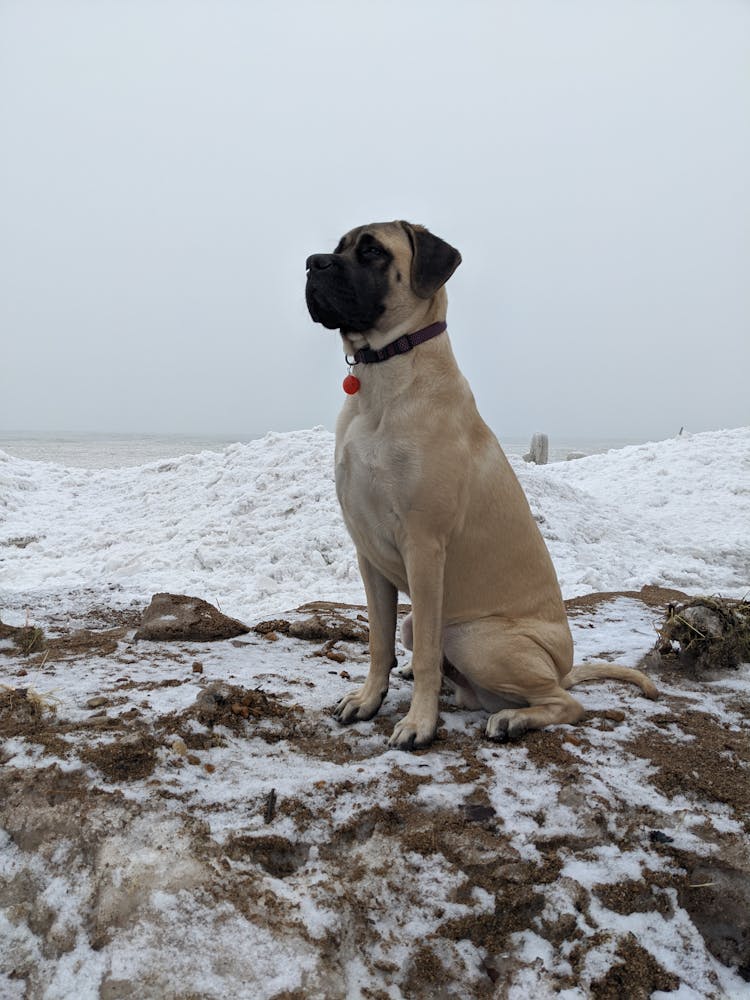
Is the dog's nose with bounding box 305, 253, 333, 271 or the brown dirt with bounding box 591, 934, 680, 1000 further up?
the dog's nose with bounding box 305, 253, 333, 271

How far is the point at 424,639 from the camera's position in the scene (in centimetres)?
291

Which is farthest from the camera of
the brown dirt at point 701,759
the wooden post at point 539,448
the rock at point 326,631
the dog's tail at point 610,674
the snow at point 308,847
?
the wooden post at point 539,448

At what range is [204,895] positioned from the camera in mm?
1903

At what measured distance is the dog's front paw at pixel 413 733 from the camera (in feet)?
9.26

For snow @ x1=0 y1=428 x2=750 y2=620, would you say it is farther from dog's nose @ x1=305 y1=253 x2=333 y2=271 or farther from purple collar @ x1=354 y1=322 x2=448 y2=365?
dog's nose @ x1=305 y1=253 x2=333 y2=271

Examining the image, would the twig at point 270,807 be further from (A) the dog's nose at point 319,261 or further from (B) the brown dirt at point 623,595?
(B) the brown dirt at point 623,595

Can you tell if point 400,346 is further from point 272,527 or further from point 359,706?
point 272,527

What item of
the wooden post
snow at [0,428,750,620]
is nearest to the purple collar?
snow at [0,428,750,620]

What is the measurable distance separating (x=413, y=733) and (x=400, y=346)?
1625 mm

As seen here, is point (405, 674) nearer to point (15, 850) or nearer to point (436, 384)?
point (436, 384)

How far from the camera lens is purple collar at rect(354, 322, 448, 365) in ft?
9.60

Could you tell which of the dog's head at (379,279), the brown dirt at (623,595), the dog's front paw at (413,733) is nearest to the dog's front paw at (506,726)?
the dog's front paw at (413,733)

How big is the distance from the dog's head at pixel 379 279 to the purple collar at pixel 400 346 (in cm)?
5

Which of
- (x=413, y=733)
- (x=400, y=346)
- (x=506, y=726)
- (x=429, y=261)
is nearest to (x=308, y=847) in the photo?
(x=413, y=733)
